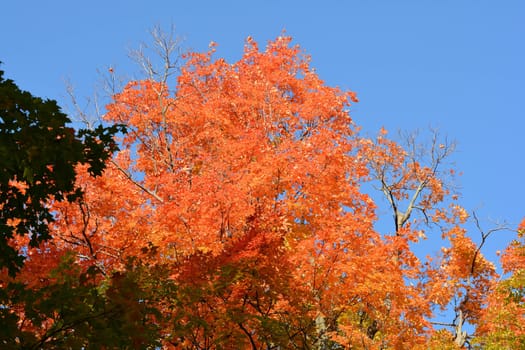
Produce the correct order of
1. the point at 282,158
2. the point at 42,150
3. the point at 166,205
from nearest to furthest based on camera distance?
the point at 42,150
the point at 166,205
the point at 282,158

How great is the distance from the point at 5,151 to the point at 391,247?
18117mm

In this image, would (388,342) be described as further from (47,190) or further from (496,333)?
(47,190)

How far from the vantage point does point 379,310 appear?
21.5 m

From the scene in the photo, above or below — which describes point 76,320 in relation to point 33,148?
below

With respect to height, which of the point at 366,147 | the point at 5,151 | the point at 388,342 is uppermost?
the point at 366,147

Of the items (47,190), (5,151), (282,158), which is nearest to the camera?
(5,151)

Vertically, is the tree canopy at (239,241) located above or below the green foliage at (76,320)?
above

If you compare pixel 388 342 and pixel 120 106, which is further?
pixel 120 106

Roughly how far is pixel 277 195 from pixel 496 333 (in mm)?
9190

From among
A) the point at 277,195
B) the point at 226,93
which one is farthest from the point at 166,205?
the point at 226,93

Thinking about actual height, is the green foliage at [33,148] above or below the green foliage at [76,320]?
above

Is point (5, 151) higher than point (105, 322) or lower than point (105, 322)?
higher

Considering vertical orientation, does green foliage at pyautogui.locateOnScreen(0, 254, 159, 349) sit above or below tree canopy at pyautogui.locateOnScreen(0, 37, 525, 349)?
below

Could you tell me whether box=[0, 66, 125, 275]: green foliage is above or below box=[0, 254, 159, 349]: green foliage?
above
